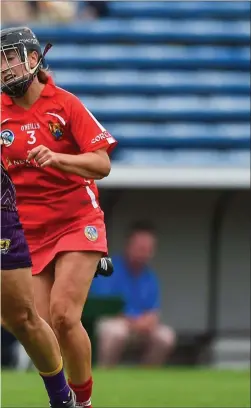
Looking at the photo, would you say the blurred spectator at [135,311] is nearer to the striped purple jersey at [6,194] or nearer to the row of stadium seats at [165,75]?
the row of stadium seats at [165,75]

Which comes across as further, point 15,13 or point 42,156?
point 15,13

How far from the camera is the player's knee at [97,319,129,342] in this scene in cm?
1155

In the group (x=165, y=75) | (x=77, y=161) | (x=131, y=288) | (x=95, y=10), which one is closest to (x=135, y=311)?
(x=131, y=288)

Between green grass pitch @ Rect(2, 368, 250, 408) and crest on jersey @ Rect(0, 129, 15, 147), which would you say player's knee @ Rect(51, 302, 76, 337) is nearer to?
crest on jersey @ Rect(0, 129, 15, 147)

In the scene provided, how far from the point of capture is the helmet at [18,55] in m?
6.15

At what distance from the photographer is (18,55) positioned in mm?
6160

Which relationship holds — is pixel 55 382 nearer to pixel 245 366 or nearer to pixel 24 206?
pixel 24 206

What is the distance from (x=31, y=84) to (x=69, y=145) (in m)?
0.37

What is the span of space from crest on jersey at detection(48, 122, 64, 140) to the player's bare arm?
250 mm

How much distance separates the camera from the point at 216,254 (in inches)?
533

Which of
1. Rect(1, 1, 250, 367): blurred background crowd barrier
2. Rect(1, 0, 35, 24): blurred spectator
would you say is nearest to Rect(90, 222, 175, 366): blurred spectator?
Rect(1, 1, 250, 367): blurred background crowd barrier

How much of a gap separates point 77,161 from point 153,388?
364cm

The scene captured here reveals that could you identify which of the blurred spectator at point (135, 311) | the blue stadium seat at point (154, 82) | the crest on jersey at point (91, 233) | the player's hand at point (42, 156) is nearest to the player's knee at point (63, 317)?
the crest on jersey at point (91, 233)

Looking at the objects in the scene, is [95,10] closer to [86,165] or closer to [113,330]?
[113,330]
